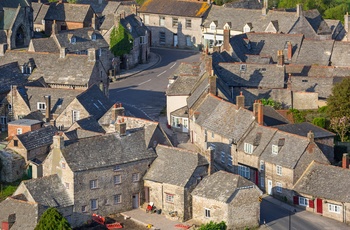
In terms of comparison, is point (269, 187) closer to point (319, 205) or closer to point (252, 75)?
point (319, 205)

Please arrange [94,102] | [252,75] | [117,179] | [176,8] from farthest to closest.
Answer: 1. [176,8]
2. [252,75]
3. [94,102]
4. [117,179]

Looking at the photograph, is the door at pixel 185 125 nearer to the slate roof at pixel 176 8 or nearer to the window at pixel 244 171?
the window at pixel 244 171

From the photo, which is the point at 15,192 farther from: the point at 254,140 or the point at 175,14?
the point at 175,14

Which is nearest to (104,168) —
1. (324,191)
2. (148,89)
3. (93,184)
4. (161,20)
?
(93,184)

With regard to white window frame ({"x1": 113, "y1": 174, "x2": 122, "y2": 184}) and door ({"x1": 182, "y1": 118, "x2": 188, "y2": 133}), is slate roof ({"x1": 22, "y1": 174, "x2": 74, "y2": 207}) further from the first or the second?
door ({"x1": 182, "y1": 118, "x2": 188, "y2": 133})

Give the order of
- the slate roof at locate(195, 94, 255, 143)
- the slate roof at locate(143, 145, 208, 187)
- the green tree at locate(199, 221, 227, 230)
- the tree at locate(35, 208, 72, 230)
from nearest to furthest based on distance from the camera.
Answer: the tree at locate(35, 208, 72, 230) < the green tree at locate(199, 221, 227, 230) < the slate roof at locate(143, 145, 208, 187) < the slate roof at locate(195, 94, 255, 143)

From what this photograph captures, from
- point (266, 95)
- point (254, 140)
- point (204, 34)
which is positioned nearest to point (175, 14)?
point (204, 34)

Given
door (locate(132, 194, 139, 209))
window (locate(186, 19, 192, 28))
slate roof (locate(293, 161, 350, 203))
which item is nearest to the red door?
slate roof (locate(293, 161, 350, 203))
